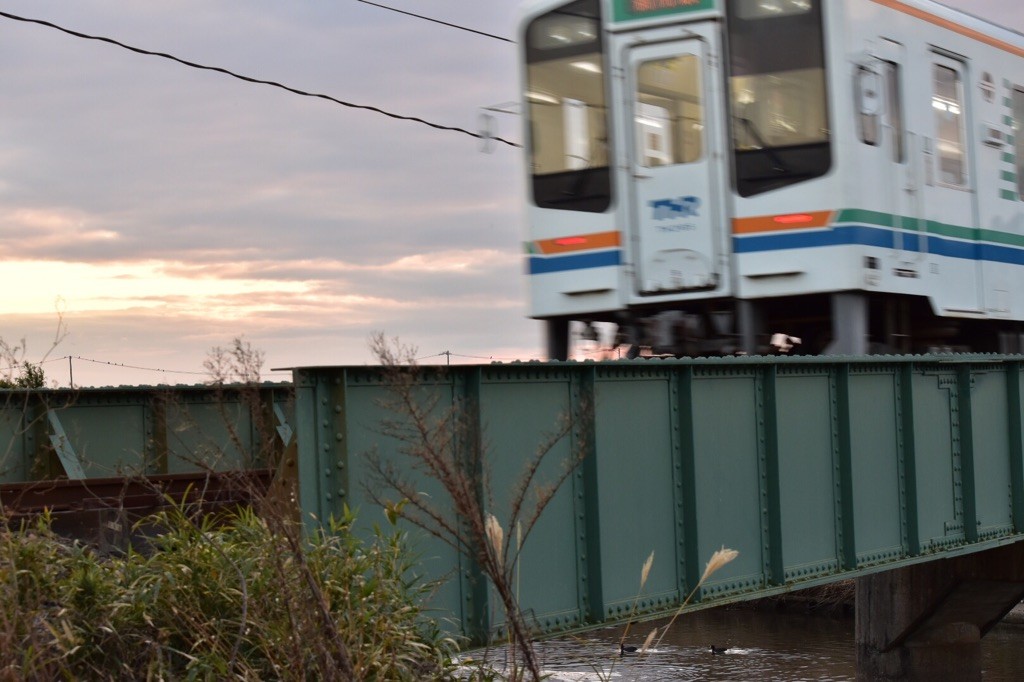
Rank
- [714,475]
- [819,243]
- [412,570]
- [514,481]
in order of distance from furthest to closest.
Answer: [819,243] → [714,475] → [514,481] → [412,570]

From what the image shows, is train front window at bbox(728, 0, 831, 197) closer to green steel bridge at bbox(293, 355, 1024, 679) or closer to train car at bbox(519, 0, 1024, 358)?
train car at bbox(519, 0, 1024, 358)

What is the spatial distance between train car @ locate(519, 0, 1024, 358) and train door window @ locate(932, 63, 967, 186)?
0.03 metres

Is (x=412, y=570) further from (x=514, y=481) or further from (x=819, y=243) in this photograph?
(x=819, y=243)

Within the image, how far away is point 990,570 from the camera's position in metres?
17.0

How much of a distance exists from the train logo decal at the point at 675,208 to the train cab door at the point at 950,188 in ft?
7.46

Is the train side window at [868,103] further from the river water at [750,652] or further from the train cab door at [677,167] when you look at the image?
the river water at [750,652]

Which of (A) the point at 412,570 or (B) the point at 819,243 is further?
(B) the point at 819,243

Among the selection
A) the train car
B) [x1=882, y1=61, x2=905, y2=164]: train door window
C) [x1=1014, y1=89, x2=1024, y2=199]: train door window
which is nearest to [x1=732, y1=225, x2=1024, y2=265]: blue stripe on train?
the train car

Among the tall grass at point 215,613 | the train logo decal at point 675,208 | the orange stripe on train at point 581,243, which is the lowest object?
the tall grass at point 215,613

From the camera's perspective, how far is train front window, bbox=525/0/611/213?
12711 millimetres

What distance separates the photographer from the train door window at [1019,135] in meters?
14.6

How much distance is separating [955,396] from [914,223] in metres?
1.69

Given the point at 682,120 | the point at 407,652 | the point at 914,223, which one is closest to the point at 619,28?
the point at 682,120

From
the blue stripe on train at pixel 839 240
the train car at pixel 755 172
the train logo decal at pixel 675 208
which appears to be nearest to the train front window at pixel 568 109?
the train car at pixel 755 172
